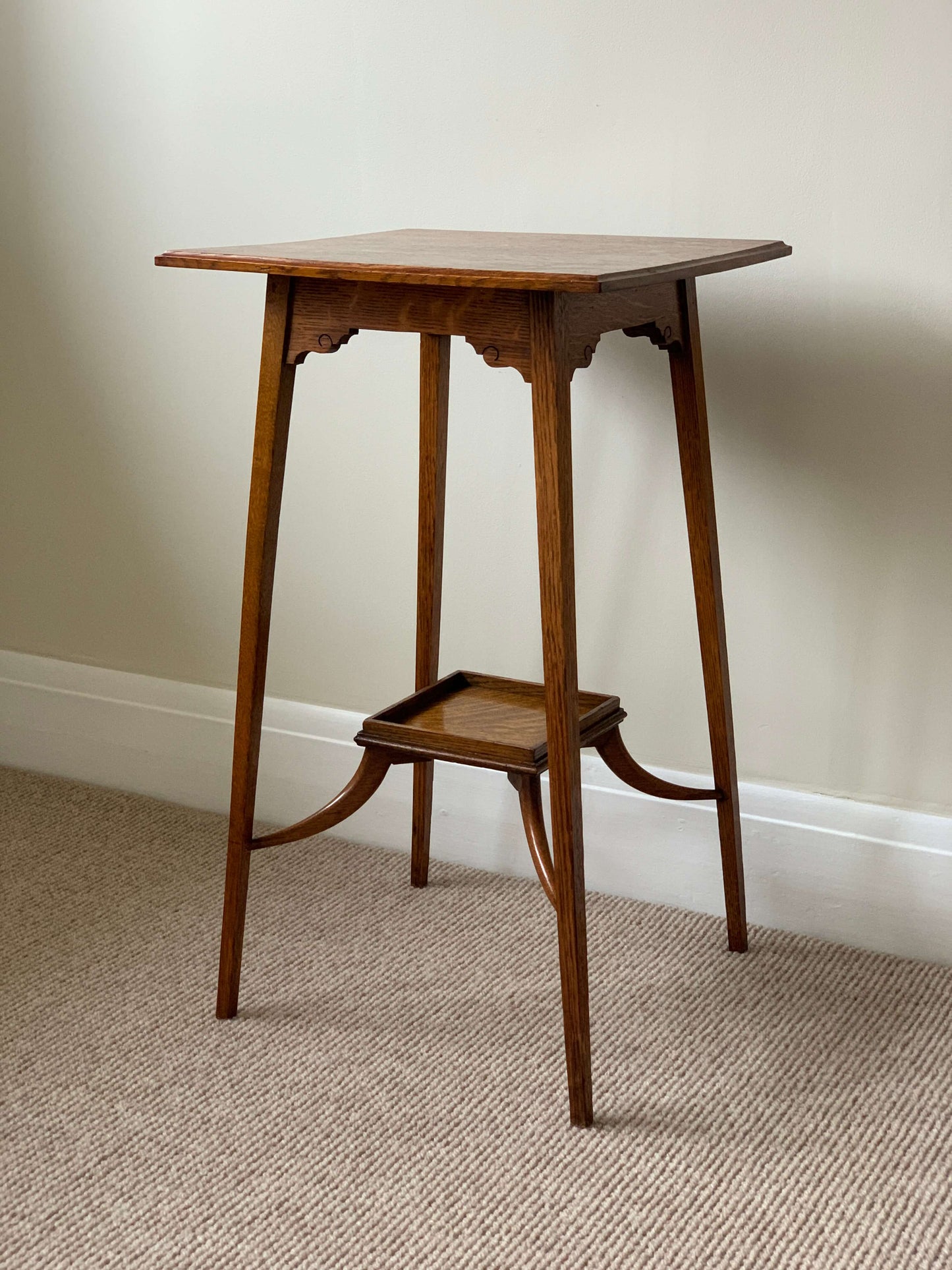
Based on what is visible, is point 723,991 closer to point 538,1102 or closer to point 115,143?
point 538,1102

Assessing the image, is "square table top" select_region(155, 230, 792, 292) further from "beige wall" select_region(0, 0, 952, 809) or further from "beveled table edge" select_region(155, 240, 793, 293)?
"beige wall" select_region(0, 0, 952, 809)

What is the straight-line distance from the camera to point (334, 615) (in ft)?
6.29

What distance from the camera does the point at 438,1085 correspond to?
1.37 metres

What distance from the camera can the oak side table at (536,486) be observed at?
1177 mm

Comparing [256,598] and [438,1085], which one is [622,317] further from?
[438,1085]

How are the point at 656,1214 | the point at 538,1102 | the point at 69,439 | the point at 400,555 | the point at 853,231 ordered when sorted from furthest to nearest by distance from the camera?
the point at 69,439
the point at 400,555
the point at 853,231
the point at 538,1102
the point at 656,1214

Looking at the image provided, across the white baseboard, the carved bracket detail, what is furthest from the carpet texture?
the carved bracket detail

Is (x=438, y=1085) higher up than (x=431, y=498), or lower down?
lower down

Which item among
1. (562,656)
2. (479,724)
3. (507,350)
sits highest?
(507,350)

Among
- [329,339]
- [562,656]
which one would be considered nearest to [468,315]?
[329,339]

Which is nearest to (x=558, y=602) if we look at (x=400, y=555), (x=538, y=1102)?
(x=538, y=1102)

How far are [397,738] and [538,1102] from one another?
0.40m

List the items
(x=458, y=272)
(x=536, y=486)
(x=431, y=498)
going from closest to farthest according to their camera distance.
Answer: (x=458, y=272) → (x=536, y=486) → (x=431, y=498)

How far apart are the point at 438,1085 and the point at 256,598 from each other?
54cm
